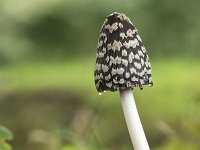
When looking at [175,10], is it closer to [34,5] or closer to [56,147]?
[34,5]

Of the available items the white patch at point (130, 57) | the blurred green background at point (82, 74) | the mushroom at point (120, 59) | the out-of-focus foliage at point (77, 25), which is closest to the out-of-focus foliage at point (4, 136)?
the mushroom at point (120, 59)

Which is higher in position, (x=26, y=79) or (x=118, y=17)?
(x=26, y=79)

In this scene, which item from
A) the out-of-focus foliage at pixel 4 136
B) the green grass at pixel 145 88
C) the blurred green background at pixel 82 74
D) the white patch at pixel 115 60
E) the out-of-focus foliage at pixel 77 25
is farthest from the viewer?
the out-of-focus foliage at pixel 77 25

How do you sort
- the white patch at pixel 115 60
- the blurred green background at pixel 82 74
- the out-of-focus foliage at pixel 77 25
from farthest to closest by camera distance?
the out-of-focus foliage at pixel 77 25, the blurred green background at pixel 82 74, the white patch at pixel 115 60

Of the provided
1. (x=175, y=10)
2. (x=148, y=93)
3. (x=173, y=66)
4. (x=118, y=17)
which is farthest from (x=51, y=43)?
(x=118, y=17)

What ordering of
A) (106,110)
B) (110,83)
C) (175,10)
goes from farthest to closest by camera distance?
(175,10) → (106,110) → (110,83)

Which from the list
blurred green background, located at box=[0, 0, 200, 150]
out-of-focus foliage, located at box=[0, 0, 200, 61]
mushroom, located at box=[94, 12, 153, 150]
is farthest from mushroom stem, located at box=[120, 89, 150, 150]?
out-of-focus foliage, located at box=[0, 0, 200, 61]

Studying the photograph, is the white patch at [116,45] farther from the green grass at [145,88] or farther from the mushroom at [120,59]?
the green grass at [145,88]

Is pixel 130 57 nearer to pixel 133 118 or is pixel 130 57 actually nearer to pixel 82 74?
pixel 133 118
